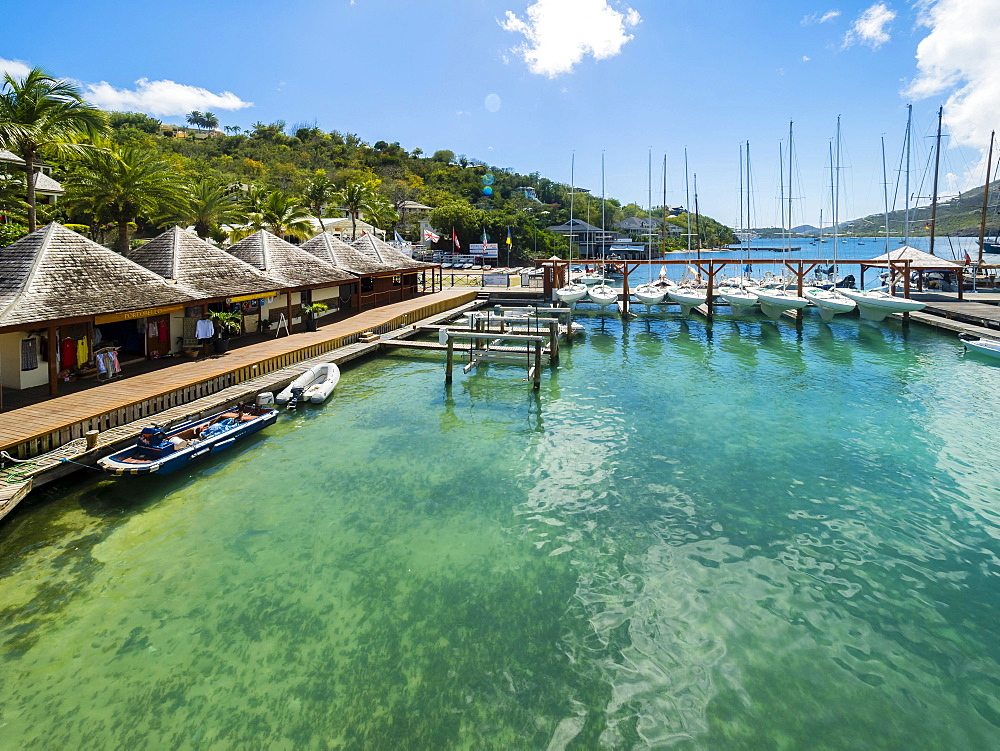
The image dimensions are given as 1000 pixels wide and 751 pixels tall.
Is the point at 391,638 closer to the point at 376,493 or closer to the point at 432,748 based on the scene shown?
the point at 432,748

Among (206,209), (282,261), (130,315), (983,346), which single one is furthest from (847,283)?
(130,315)

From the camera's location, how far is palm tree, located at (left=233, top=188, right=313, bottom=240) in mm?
39125

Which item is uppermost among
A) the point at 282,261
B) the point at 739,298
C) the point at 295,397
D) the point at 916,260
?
the point at 916,260

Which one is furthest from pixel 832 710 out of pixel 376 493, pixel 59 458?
pixel 59 458

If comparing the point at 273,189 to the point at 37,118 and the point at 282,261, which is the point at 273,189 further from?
the point at 37,118

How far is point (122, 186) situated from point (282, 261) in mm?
7046

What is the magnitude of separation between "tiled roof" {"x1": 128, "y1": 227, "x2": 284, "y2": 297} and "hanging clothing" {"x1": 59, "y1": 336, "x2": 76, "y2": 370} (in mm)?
4366

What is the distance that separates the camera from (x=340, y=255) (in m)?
34.7

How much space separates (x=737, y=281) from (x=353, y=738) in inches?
2061

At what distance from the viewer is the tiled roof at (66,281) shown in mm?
15305

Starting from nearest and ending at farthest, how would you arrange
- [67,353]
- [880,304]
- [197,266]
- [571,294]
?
[67,353] → [197,266] → [880,304] → [571,294]

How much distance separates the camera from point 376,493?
13.9m

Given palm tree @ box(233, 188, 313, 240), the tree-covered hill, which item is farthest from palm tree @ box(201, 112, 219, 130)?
palm tree @ box(233, 188, 313, 240)

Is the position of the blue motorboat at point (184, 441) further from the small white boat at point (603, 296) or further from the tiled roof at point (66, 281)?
the small white boat at point (603, 296)
